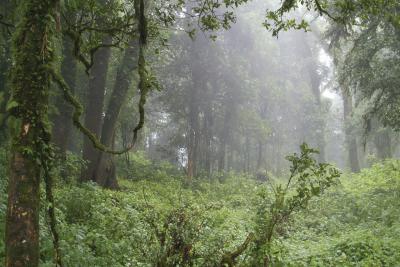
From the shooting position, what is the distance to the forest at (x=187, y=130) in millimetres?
3094

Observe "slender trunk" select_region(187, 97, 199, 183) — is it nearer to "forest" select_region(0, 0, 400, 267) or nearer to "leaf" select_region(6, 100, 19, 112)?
"forest" select_region(0, 0, 400, 267)

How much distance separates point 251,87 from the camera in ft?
96.6

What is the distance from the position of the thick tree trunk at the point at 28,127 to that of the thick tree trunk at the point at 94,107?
38.4 ft

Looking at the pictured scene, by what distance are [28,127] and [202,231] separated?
13.4ft

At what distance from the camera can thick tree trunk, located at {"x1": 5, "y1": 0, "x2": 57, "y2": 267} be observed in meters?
2.89

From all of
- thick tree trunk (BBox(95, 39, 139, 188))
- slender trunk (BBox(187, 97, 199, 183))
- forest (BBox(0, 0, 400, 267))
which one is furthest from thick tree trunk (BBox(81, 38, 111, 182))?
slender trunk (BBox(187, 97, 199, 183))

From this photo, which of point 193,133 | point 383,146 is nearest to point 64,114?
point 193,133

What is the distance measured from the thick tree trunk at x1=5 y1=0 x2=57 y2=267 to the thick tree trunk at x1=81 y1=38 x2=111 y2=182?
38.4ft

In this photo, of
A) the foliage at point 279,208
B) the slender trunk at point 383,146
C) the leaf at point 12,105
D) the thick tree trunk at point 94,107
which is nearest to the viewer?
the leaf at point 12,105

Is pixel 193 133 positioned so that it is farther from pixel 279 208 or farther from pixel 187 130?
pixel 279 208

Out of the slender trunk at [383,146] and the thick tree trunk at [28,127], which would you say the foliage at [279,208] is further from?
the slender trunk at [383,146]

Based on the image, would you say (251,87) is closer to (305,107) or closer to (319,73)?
(305,107)

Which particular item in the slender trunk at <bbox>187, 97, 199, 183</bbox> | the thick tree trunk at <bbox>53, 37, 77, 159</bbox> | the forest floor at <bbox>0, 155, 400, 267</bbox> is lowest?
the forest floor at <bbox>0, 155, 400, 267</bbox>

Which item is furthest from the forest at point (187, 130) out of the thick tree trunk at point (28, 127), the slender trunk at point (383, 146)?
the slender trunk at point (383, 146)
